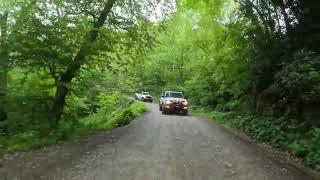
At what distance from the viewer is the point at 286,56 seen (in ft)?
59.4

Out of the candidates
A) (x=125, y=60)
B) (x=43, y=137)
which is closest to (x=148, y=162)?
(x=43, y=137)

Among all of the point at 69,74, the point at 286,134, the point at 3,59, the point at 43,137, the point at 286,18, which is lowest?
the point at 43,137

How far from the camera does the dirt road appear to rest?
908 cm

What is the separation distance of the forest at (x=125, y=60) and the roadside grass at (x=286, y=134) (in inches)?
1.8

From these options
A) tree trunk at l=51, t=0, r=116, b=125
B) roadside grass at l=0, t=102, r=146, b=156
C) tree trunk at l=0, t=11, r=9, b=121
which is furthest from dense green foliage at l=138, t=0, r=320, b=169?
tree trunk at l=0, t=11, r=9, b=121

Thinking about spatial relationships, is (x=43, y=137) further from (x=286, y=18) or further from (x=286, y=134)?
(x=286, y=18)

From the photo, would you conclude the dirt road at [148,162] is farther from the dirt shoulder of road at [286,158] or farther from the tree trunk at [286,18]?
the tree trunk at [286,18]

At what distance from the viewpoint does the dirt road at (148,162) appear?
9.08 m

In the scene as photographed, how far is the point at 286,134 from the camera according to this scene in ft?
49.9

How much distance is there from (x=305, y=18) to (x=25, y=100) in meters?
11.9

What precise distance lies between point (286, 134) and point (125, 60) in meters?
8.12

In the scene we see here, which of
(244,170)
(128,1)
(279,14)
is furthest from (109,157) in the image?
(279,14)

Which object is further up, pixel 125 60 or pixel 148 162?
pixel 125 60

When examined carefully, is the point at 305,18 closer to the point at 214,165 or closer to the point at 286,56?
the point at 286,56
